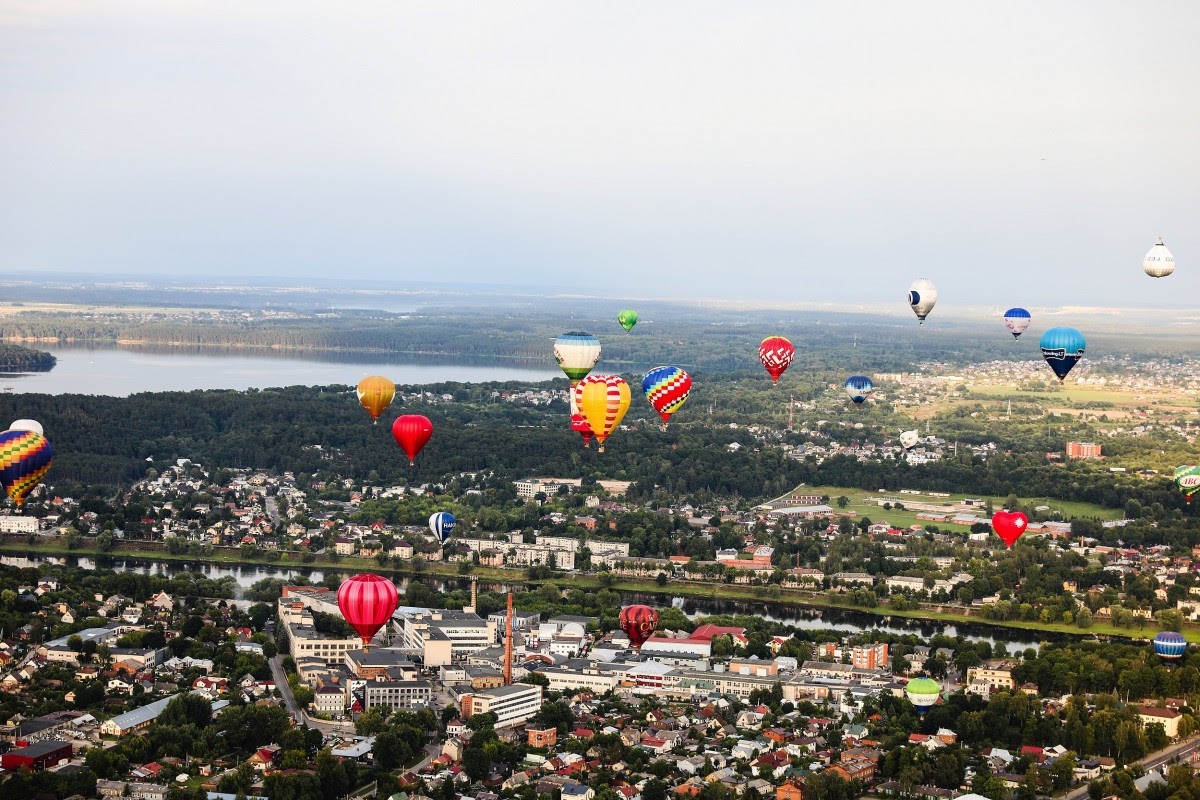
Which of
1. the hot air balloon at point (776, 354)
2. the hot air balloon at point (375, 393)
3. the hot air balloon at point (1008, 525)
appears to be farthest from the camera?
the hot air balloon at point (776, 354)

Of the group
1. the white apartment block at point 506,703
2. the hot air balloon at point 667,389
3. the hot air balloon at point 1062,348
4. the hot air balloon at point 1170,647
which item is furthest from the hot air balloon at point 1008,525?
the white apartment block at point 506,703

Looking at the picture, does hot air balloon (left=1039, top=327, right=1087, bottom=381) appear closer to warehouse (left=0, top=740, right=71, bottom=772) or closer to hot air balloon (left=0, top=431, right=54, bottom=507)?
warehouse (left=0, top=740, right=71, bottom=772)

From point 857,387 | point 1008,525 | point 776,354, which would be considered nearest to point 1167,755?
point 1008,525

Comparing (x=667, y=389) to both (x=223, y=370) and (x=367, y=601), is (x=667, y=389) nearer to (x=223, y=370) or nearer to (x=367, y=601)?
(x=367, y=601)

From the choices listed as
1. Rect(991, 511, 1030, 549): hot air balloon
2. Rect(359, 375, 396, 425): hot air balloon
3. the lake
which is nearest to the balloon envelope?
Rect(359, 375, 396, 425): hot air balloon

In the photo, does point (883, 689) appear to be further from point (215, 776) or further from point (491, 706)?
point (215, 776)

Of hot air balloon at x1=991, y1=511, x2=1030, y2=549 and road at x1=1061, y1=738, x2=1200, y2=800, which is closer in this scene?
road at x1=1061, y1=738, x2=1200, y2=800

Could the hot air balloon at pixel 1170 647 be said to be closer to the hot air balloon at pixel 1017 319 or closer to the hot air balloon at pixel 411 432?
the hot air balloon at pixel 1017 319
